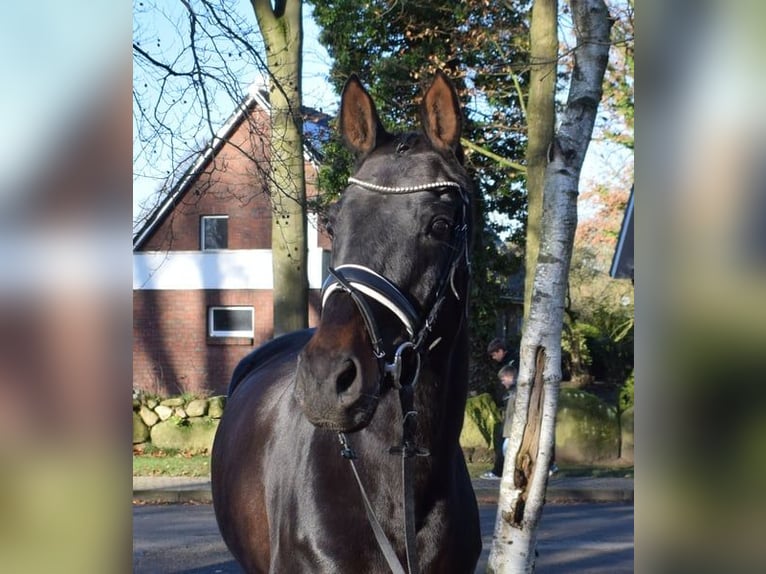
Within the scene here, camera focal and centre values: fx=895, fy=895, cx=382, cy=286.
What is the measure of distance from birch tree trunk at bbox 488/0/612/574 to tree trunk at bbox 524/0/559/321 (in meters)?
5.49

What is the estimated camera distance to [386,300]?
2.69 meters

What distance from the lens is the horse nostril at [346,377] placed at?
2.52 meters

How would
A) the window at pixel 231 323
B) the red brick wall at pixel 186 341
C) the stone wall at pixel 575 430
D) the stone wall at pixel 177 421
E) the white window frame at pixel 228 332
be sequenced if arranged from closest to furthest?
the stone wall at pixel 575 430
the stone wall at pixel 177 421
the red brick wall at pixel 186 341
the white window frame at pixel 228 332
the window at pixel 231 323

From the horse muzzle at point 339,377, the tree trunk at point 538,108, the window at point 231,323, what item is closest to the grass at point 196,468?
the tree trunk at point 538,108

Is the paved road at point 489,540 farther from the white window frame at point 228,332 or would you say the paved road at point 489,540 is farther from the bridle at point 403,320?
the white window frame at point 228,332

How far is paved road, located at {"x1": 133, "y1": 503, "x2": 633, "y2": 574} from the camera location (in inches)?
358

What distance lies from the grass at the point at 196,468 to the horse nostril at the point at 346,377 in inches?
494

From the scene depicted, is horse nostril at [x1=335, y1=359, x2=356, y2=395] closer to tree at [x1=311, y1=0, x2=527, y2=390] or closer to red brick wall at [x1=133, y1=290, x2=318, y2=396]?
tree at [x1=311, y1=0, x2=527, y2=390]

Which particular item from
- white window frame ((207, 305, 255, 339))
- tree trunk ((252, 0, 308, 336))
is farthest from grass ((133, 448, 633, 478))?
white window frame ((207, 305, 255, 339))

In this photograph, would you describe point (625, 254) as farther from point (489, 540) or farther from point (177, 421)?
point (489, 540)

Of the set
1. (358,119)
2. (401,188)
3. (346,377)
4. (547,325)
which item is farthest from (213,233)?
(346,377)

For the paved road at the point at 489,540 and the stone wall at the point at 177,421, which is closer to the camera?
the paved road at the point at 489,540
